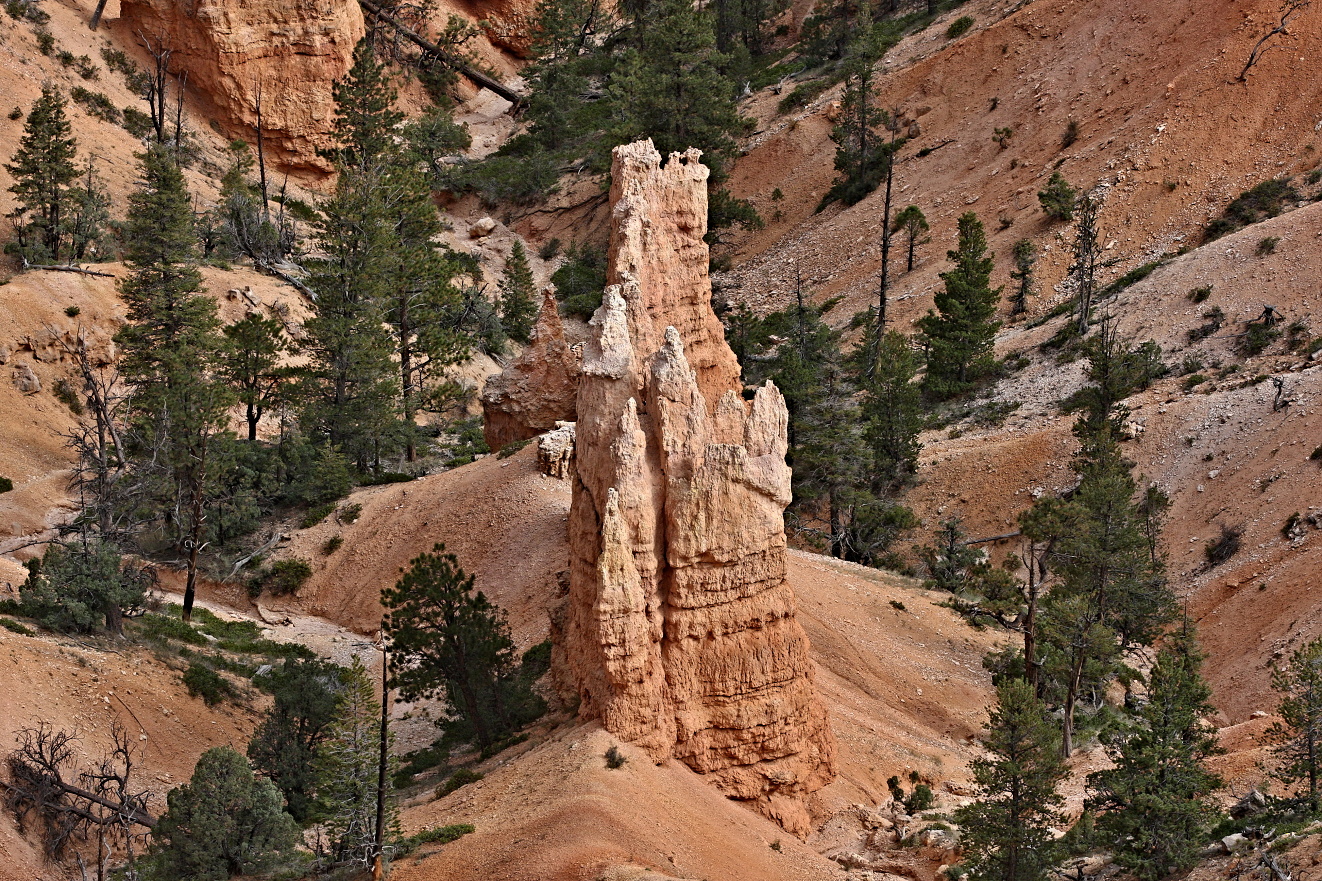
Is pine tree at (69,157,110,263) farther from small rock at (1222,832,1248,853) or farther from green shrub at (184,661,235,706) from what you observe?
small rock at (1222,832,1248,853)

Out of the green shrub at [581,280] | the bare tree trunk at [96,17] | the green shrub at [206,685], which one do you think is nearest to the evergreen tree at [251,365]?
the green shrub at [206,685]

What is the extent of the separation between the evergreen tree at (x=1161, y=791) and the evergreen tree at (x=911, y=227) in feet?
154

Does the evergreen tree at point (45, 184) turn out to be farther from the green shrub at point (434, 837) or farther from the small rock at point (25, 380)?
the green shrub at point (434, 837)

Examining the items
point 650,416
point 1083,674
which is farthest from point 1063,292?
point 650,416

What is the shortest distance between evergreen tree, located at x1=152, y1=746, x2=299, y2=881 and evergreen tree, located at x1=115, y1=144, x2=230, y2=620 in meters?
15.5

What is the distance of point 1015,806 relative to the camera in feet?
86.1

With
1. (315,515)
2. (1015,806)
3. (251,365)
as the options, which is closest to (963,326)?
(315,515)

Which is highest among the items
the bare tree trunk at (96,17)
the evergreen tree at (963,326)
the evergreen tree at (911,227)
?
the bare tree trunk at (96,17)

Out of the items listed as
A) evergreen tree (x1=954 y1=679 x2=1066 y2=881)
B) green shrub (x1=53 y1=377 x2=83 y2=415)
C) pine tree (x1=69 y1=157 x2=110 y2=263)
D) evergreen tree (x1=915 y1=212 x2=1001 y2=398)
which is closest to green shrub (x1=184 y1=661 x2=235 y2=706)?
evergreen tree (x1=954 y1=679 x2=1066 y2=881)

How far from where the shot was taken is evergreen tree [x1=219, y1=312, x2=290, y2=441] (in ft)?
179

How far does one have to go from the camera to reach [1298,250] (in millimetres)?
59094

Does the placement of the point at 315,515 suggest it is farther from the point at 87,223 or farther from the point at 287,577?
the point at 87,223

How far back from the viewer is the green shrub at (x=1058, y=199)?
2768 inches

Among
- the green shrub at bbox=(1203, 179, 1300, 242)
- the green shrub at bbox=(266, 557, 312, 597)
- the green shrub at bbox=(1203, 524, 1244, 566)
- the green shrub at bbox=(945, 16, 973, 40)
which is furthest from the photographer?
the green shrub at bbox=(945, 16, 973, 40)
